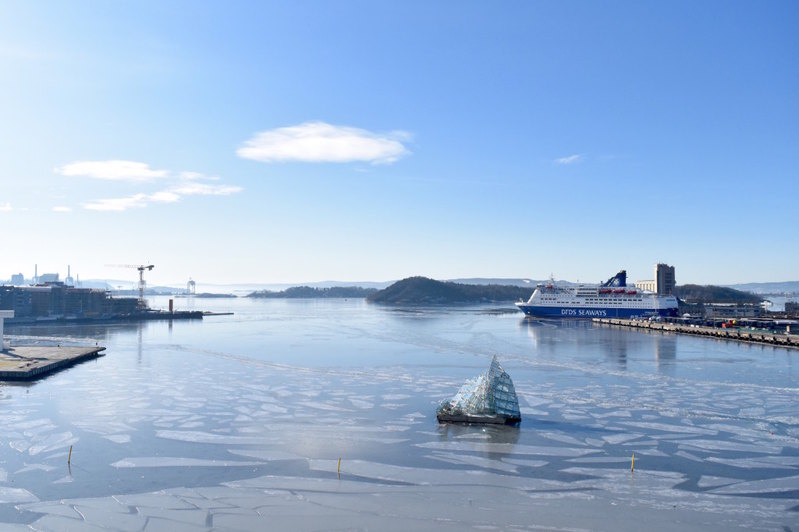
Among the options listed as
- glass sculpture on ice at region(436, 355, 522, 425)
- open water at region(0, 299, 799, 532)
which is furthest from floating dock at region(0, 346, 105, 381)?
glass sculpture on ice at region(436, 355, 522, 425)

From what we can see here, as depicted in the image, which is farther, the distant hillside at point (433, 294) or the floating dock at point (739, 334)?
the distant hillside at point (433, 294)

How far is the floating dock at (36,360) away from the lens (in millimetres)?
19922

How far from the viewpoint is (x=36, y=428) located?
13008 millimetres

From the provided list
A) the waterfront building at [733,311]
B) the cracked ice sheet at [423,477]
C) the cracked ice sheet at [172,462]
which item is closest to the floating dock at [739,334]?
the waterfront building at [733,311]

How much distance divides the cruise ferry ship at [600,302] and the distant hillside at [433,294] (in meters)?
61.9

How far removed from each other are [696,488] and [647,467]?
114cm

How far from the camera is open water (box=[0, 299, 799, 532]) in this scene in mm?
8359

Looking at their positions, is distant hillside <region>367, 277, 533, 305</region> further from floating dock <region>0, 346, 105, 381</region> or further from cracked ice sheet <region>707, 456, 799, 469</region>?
cracked ice sheet <region>707, 456, 799, 469</region>

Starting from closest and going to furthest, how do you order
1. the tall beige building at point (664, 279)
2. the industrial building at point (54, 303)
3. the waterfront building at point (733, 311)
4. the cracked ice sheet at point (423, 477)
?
the cracked ice sheet at point (423, 477) < the industrial building at point (54, 303) < the waterfront building at point (733, 311) < the tall beige building at point (664, 279)

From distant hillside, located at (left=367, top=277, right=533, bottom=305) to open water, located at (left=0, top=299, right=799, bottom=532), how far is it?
108 m

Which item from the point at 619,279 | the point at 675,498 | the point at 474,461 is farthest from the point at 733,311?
the point at 675,498

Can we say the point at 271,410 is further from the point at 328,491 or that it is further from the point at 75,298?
the point at 75,298

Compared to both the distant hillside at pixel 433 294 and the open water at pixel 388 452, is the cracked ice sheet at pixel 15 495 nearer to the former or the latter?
the open water at pixel 388 452

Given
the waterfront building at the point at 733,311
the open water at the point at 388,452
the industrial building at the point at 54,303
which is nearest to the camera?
the open water at the point at 388,452
